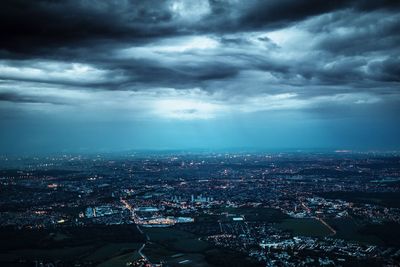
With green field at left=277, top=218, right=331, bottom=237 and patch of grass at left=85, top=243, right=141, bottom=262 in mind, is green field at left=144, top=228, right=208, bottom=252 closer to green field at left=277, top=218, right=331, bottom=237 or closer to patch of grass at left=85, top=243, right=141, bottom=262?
patch of grass at left=85, top=243, right=141, bottom=262

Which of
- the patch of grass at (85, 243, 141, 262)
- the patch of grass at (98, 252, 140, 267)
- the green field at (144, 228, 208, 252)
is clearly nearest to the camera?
the patch of grass at (98, 252, 140, 267)

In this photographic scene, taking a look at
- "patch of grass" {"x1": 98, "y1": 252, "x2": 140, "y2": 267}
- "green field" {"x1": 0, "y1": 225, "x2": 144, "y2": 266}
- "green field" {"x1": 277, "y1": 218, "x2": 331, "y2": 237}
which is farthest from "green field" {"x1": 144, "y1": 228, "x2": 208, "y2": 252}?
"green field" {"x1": 277, "y1": 218, "x2": 331, "y2": 237}

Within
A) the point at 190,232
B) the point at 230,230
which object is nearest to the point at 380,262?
the point at 230,230

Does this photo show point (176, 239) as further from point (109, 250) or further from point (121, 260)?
point (121, 260)

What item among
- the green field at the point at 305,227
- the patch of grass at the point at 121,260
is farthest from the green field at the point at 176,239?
the green field at the point at 305,227

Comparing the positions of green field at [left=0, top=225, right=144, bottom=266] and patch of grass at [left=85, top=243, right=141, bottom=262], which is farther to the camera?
green field at [left=0, top=225, right=144, bottom=266]

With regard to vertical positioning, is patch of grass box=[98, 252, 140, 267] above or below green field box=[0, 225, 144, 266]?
below

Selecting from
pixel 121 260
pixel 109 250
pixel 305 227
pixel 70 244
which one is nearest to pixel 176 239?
pixel 109 250

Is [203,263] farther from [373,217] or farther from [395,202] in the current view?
[395,202]
